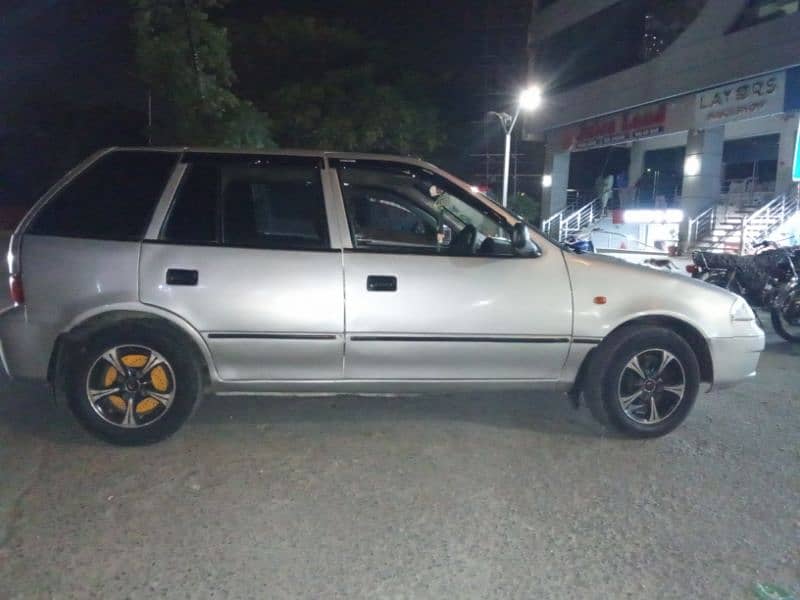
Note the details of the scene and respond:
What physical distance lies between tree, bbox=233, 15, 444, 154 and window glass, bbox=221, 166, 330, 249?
1881 centimetres

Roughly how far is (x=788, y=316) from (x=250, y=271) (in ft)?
22.2

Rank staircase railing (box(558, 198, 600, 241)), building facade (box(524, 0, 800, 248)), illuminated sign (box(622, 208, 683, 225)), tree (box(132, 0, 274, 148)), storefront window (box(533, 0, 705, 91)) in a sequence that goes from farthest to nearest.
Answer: staircase railing (box(558, 198, 600, 241))
storefront window (box(533, 0, 705, 91))
illuminated sign (box(622, 208, 683, 225))
building facade (box(524, 0, 800, 248))
tree (box(132, 0, 274, 148))

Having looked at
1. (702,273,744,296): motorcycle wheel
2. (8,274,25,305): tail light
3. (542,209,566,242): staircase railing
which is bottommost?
(702,273,744,296): motorcycle wheel

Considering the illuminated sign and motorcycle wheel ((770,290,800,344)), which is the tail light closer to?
motorcycle wheel ((770,290,800,344))

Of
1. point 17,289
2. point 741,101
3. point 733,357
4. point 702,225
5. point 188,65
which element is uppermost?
point 741,101

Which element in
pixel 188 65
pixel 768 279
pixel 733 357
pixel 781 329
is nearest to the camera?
pixel 733 357

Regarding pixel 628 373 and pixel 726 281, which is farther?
pixel 726 281

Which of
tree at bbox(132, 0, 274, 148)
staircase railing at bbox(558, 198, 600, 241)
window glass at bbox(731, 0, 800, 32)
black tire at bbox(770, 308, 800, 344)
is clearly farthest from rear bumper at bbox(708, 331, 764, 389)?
staircase railing at bbox(558, 198, 600, 241)

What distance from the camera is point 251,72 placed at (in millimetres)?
24219

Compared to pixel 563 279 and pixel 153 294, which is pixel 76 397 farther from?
pixel 563 279

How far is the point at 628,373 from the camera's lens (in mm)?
4652

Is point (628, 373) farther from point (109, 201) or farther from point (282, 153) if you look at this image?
point (109, 201)

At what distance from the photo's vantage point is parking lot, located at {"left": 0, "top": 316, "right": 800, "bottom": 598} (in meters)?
2.97

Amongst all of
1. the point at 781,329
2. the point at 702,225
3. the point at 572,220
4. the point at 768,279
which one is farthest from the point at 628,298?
the point at 572,220
